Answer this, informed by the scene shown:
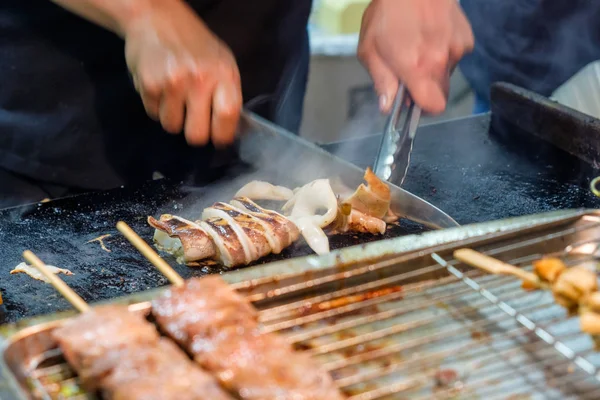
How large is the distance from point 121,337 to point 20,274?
101 centimetres

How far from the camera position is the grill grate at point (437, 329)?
63.1 inches

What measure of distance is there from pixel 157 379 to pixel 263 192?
1605mm

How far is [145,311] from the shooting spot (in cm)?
172

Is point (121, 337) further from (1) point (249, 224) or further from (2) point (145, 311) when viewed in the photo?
(1) point (249, 224)

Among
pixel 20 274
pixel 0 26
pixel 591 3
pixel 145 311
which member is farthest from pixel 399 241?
pixel 591 3

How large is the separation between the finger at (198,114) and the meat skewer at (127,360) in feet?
4.32

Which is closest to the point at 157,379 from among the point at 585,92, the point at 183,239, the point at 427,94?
the point at 183,239

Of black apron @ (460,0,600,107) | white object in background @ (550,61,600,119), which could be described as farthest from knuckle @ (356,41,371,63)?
black apron @ (460,0,600,107)

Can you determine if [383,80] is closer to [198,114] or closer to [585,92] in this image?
[198,114]

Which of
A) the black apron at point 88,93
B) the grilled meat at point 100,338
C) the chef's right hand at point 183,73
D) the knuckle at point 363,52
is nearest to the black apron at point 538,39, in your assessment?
the black apron at point 88,93

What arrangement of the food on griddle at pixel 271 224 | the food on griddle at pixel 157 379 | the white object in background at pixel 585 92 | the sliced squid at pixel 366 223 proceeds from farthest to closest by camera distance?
the white object in background at pixel 585 92 → the sliced squid at pixel 366 223 → the food on griddle at pixel 271 224 → the food on griddle at pixel 157 379

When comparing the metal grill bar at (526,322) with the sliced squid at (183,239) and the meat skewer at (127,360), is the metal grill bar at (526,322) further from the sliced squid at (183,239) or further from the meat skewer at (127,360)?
the sliced squid at (183,239)

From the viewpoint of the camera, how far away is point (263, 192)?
3.01 m

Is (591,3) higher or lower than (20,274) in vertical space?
higher
